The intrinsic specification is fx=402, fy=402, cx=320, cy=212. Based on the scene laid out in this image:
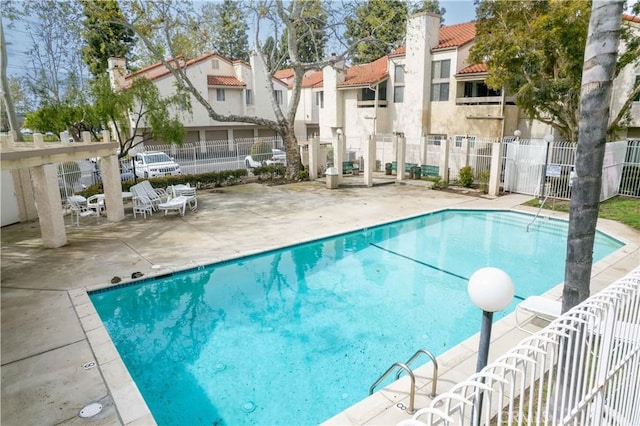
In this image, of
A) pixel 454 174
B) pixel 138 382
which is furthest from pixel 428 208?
pixel 138 382

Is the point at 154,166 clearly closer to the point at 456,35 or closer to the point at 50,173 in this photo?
the point at 50,173

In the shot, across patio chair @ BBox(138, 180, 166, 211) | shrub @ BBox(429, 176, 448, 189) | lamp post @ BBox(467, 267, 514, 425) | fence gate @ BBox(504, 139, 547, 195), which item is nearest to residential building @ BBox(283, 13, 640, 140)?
shrub @ BBox(429, 176, 448, 189)

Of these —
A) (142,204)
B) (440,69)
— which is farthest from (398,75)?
(142,204)

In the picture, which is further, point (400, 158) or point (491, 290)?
Result: point (400, 158)

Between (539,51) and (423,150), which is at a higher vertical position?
(539,51)

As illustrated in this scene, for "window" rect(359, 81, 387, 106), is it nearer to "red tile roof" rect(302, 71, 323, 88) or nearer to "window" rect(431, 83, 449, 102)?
"window" rect(431, 83, 449, 102)

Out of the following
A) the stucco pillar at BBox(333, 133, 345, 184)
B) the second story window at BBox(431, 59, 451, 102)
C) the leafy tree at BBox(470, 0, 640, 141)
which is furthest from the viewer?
the second story window at BBox(431, 59, 451, 102)

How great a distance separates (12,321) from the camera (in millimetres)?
7320

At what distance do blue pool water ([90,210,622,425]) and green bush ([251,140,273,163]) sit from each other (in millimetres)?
12866

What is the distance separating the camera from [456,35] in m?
25.3

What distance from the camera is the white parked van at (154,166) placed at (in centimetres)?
2150

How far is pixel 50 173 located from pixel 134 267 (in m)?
3.76

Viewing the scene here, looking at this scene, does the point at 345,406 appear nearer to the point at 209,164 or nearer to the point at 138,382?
the point at 138,382

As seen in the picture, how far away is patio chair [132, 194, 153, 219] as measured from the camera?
48.6ft
